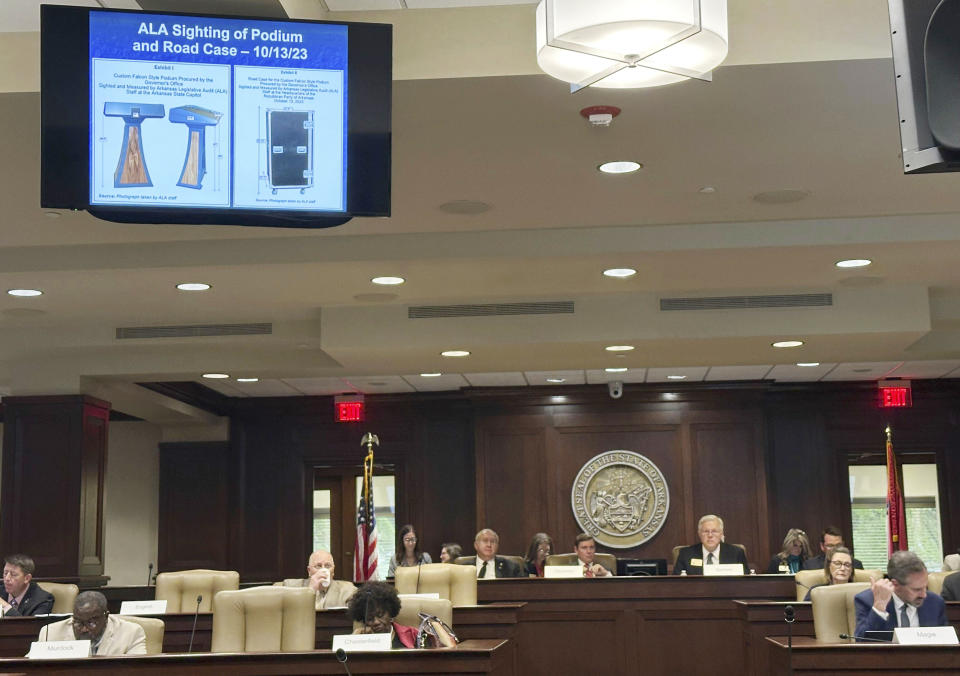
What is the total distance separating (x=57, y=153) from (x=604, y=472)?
10818mm

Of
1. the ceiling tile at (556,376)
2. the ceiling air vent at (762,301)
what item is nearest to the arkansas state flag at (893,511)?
the ceiling tile at (556,376)

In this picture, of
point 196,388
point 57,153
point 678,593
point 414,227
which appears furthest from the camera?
point 196,388

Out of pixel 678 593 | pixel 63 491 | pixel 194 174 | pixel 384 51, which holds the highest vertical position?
pixel 384 51

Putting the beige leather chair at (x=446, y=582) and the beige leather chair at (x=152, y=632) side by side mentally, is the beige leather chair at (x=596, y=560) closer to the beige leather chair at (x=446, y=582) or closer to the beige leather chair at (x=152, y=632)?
the beige leather chair at (x=446, y=582)

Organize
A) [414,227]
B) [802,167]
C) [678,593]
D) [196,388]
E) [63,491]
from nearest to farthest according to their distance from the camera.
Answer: [802,167] → [414,227] → [678,593] → [63,491] → [196,388]

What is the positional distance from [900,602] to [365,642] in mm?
2749

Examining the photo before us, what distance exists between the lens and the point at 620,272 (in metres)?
7.52

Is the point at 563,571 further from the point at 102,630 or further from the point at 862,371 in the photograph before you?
the point at 862,371

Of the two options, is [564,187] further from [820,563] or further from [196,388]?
[196,388]

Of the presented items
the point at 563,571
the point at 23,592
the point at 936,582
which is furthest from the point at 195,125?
the point at 936,582

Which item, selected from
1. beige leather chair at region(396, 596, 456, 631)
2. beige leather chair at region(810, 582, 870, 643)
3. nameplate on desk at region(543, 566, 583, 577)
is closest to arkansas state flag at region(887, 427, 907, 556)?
nameplate on desk at region(543, 566, 583, 577)

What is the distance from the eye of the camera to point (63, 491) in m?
10.4

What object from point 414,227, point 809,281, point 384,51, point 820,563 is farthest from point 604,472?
point 384,51

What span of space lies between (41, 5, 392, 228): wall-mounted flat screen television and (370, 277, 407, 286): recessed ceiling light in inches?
165
